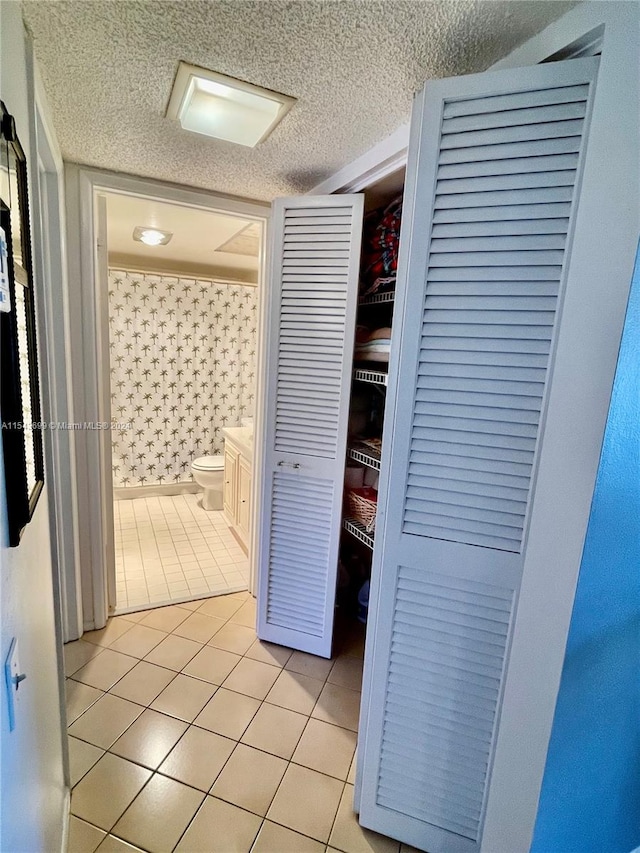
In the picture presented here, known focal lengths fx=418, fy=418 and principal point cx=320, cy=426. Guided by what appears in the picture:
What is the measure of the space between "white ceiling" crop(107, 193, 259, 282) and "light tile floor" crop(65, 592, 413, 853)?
2183mm

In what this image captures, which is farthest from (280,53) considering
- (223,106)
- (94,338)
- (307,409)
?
(94,338)

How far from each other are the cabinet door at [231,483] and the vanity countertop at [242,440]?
0.09 m

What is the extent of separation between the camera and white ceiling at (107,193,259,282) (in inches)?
94.2

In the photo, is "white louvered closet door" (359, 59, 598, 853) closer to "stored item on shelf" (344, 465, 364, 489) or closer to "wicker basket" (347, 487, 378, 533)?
"wicker basket" (347, 487, 378, 533)

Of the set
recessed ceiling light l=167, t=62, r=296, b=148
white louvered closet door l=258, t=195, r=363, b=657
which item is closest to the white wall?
recessed ceiling light l=167, t=62, r=296, b=148

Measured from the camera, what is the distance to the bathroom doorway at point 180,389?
3025mm

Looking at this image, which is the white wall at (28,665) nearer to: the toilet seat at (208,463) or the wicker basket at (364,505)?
the wicker basket at (364,505)

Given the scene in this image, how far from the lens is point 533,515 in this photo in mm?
925

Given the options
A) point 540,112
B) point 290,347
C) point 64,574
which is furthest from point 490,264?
point 64,574

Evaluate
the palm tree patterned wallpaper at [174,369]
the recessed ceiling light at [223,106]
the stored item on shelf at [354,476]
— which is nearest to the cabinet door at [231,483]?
the palm tree patterned wallpaper at [174,369]

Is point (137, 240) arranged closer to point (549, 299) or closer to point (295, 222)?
point (295, 222)

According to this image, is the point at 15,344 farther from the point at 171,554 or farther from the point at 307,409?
the point at 171,554

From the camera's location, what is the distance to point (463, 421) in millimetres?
1047

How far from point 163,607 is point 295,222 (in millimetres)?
2145
